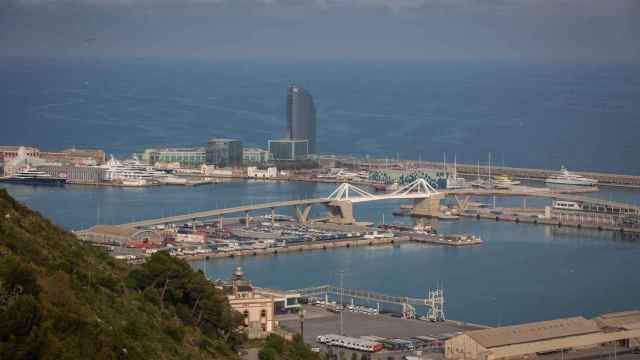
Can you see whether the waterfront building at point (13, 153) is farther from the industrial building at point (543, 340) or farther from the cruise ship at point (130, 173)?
the industrial building at point (543, 340)

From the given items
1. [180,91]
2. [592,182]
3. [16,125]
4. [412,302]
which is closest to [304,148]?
[592,182]

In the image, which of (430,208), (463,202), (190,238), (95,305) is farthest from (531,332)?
(463,202)

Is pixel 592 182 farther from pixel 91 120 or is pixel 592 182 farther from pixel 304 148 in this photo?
pixel 91 120

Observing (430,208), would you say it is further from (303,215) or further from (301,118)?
(301,118)

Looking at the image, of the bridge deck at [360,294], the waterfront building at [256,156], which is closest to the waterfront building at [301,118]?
the waterfront building at [256,156]

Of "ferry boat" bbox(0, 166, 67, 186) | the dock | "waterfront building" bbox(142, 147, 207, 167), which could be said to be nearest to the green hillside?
the dock

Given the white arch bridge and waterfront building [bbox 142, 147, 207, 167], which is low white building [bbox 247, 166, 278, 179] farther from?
the white arch bridge

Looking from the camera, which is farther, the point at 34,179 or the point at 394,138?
the point at 394,138
